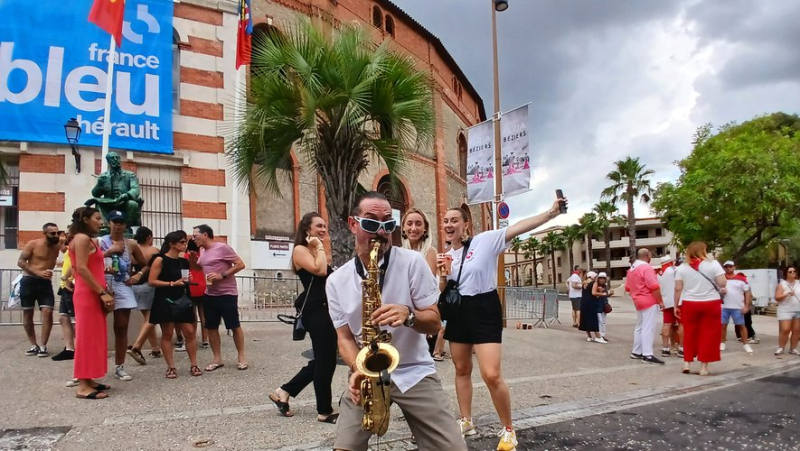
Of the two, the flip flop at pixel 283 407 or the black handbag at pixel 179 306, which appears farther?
the black handbag at pixel 179 306

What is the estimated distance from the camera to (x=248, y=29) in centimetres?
1406

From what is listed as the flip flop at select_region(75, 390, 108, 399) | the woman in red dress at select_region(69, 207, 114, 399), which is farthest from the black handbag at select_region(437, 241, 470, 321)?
the flip flop at select_region(75, 390, 108, 399)

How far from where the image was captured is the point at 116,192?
8.34 metres

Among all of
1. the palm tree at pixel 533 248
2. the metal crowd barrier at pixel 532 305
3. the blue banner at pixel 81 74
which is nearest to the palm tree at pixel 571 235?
the palm tree at pixel 533 248

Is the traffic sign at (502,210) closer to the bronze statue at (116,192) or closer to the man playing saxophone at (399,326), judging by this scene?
the bronze statue at (116,192)

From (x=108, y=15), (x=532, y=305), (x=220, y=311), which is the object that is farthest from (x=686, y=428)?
(x=108, y=15)

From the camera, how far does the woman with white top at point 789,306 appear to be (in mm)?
9508

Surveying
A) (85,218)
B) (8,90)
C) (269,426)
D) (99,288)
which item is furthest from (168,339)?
(8,90)

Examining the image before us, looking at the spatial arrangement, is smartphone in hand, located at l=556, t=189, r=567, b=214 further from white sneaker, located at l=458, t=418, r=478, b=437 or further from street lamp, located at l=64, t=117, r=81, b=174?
street lamp, located at l=64, t=117, r=81, b=174

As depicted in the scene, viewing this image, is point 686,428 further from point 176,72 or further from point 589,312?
point 176,72

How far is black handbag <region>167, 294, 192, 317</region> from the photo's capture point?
19.6 ft

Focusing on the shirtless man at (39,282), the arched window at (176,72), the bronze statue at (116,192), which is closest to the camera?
the shirtless man at (39,282)

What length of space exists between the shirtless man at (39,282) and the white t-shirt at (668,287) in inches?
389

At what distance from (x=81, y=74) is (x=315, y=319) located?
12965 mm
